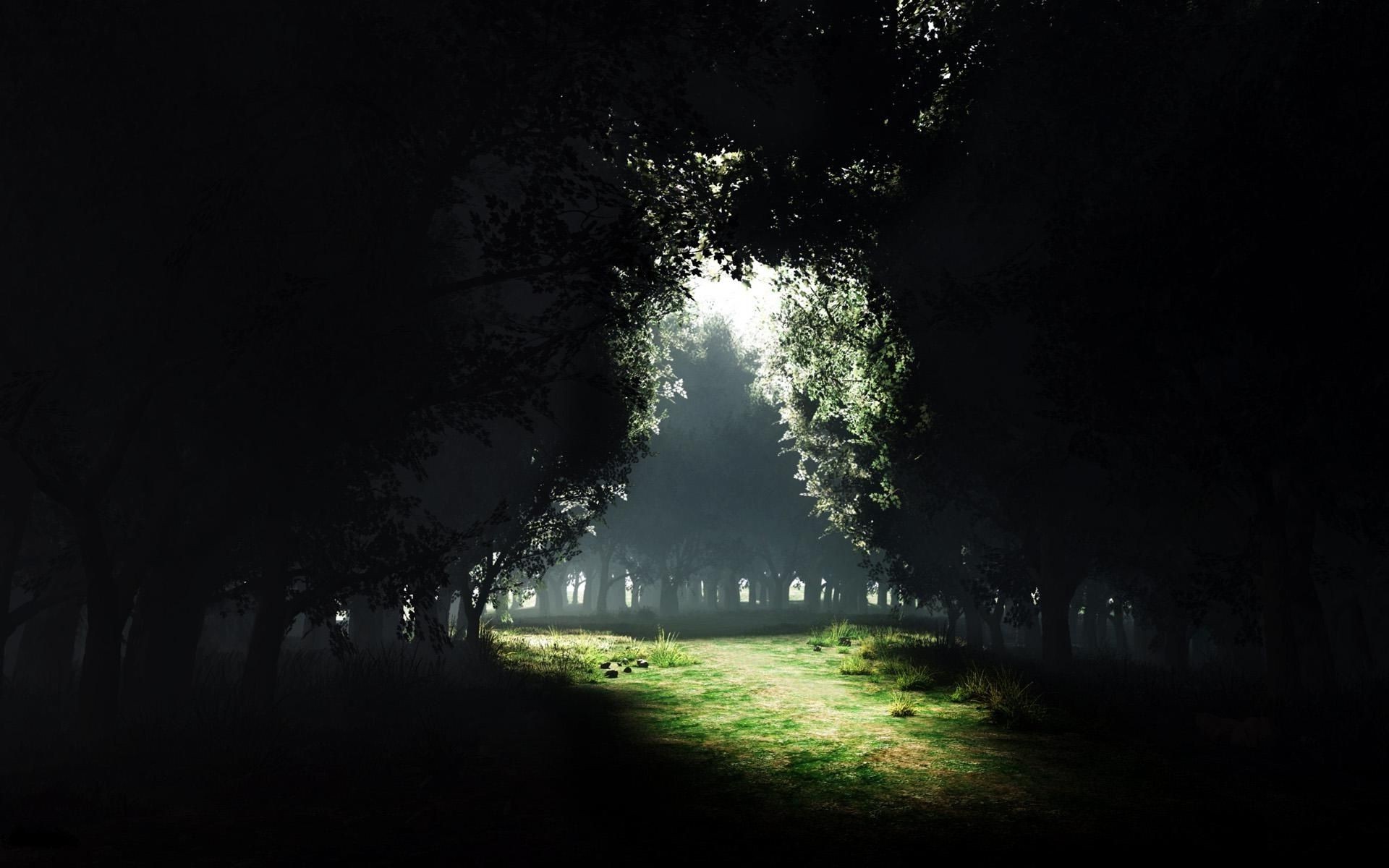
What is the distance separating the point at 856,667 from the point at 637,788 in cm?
1144

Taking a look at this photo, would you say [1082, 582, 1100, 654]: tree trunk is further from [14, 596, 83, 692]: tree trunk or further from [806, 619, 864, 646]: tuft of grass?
[14, 596, 83, 692]: tree trunk

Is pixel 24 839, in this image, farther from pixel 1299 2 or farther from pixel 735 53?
pixel 1299 2

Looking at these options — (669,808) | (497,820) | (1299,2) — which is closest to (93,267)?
(497,820)

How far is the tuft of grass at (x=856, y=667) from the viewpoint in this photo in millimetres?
19042

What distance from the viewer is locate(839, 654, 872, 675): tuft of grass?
19042 millimetres

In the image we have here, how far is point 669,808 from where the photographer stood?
7.86 m

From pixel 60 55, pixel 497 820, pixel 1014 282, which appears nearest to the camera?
pixel 497 820

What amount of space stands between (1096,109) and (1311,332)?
5.69 meters

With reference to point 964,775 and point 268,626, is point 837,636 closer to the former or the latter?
point 268,626

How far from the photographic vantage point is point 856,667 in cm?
1933

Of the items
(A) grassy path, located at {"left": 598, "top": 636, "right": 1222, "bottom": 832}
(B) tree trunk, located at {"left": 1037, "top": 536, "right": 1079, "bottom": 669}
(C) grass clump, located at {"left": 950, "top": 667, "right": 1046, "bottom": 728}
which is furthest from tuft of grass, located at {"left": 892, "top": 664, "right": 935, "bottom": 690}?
(B) tree trunk, located at {"left": 1037, "top": 536, "right": 1079, "bottom": 669}

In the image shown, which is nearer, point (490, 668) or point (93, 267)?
point (93, 267)

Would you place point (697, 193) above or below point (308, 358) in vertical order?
above

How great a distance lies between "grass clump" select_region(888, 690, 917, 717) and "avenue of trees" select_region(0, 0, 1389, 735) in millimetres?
4742
